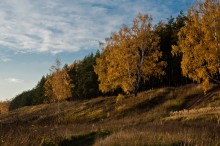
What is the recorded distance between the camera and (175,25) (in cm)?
6272

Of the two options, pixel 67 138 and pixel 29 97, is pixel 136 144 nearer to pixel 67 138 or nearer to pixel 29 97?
pixel 67 138

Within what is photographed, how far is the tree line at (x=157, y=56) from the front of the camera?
119 feet

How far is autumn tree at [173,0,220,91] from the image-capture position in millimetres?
35312

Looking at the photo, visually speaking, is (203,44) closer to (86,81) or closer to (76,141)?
(76,141)

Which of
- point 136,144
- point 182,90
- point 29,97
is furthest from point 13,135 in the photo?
point 29,97

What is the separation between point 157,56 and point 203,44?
15.2 metres

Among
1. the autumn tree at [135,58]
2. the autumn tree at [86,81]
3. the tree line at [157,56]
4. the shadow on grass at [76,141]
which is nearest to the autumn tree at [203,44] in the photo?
the tree line at [157,56]

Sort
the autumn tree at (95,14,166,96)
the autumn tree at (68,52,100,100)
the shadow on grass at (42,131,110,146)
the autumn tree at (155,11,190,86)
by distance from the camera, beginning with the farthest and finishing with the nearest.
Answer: the autumn tree at (68,52,100,100) → the autumn tree at (155,11,190,86) → the autumn tree at (95,14,166,96) → the shadow on grass at (42,131,110,146)

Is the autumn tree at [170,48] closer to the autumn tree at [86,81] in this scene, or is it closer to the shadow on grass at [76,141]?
the autumn tree at [86,81]

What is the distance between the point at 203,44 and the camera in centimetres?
3619

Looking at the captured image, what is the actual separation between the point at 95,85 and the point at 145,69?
28.4 m

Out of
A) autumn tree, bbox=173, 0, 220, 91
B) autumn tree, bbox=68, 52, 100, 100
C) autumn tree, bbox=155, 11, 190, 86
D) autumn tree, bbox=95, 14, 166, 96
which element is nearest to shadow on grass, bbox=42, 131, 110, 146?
autumn tree, bbox=173, 0, 220, 91

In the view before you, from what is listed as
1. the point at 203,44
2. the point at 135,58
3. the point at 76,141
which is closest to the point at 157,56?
the point at 135,58

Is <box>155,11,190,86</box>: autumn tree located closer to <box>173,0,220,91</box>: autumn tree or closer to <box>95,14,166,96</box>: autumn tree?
<box>95,14,166,96</box>: autumn tree
